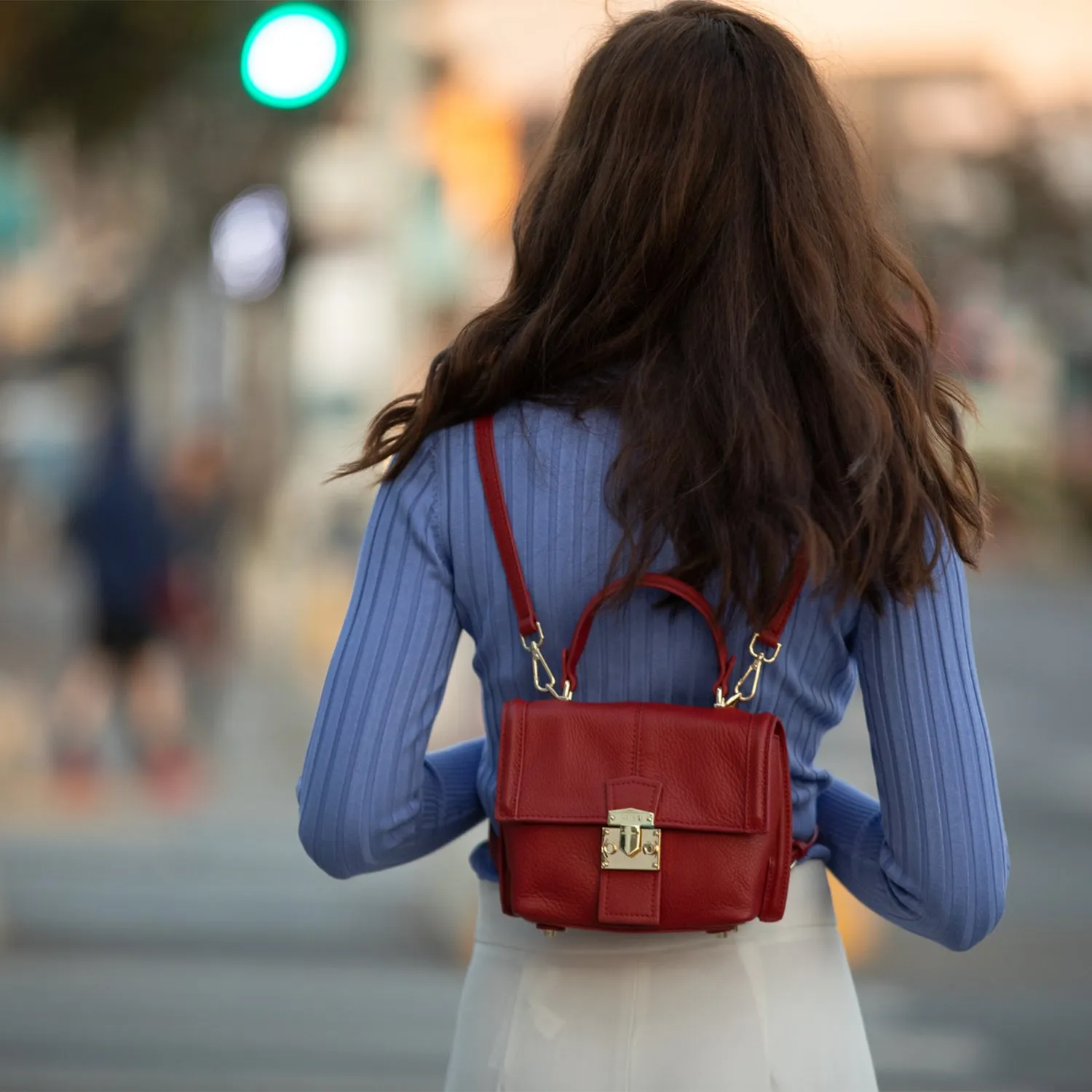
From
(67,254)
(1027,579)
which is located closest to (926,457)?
(67,254)

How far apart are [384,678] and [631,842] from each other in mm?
313

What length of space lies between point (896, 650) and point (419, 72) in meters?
6.91

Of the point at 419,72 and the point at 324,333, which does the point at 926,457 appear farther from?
the point at 324,333

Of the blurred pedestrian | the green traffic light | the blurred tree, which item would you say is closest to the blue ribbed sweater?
the green traffic light

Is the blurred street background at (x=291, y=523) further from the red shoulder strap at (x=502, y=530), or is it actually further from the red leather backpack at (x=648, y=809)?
the red leather backpack at (x=648, y=809)

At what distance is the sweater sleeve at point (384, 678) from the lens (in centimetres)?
176

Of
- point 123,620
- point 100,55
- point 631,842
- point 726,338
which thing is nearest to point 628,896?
point 631,842

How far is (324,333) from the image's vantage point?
4284cm

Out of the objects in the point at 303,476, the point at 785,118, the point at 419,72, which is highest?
the point at 419,72

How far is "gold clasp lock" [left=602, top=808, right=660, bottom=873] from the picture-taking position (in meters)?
1.64

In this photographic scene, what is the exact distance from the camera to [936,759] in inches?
67.8

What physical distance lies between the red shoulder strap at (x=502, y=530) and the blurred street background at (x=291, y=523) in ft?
0.68

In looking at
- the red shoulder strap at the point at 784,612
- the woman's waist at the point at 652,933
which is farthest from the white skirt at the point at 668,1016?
the red shoulder strap at the point at 784,612

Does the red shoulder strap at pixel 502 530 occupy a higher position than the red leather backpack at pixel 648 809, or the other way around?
the red shoulder strap at pixel 502 530
